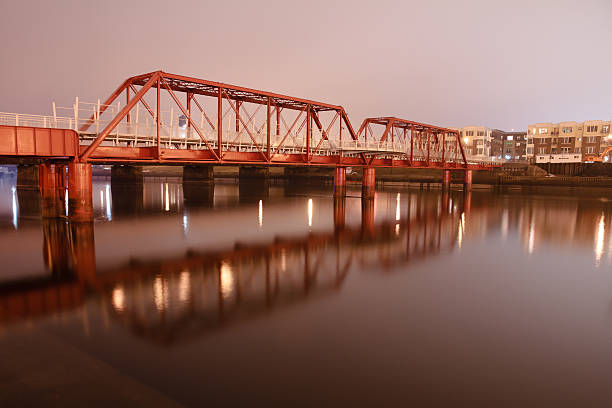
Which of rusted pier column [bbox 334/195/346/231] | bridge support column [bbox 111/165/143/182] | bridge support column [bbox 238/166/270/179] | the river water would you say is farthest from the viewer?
bridge support column [bbox 238/166/270/179]

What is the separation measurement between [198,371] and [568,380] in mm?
6640

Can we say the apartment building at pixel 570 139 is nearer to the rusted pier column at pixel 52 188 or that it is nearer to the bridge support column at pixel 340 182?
the bridge support column at pixel 340 182

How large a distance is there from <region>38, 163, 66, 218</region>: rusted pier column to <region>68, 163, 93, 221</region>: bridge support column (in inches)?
104

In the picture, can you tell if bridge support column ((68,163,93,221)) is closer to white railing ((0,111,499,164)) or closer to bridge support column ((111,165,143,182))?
white railing ((0,111,499,164))

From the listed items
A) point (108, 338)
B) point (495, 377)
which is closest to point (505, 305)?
point (495, 377)

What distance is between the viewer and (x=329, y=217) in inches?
1155

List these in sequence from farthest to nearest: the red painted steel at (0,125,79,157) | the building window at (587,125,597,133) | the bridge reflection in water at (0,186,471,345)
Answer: the building window at (587,125,597,133) < the red painted steel at (0,125,79,157) < the bridge reflection in water at (0,186,471,345)

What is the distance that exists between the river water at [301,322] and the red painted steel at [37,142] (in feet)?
15.1

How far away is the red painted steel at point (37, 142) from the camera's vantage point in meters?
18.9

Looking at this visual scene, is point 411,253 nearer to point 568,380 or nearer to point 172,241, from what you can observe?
point 568,380

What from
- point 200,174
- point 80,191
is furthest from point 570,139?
point 80,191

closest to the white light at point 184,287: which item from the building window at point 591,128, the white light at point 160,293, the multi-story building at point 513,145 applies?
the white light at point 160,293

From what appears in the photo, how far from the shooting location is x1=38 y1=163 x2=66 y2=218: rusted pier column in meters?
23.4

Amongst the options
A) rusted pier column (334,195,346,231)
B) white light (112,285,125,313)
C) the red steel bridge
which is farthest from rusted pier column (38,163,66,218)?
rusted pier column (334,195,346,231)
